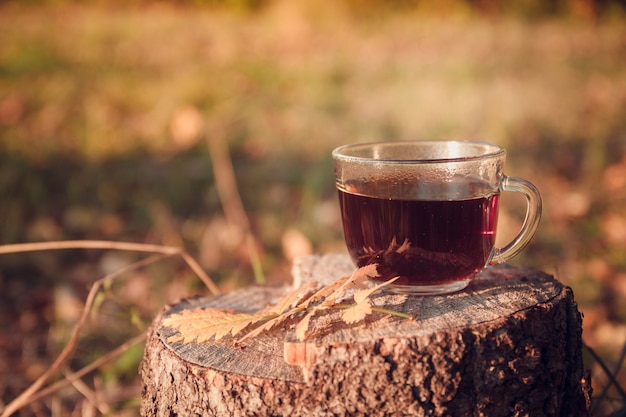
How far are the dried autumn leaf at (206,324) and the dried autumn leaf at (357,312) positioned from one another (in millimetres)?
189

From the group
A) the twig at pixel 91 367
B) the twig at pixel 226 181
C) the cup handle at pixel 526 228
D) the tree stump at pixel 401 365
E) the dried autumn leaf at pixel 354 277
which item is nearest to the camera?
the tree stump at pixel 401 365

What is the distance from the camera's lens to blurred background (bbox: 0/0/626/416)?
287 cm

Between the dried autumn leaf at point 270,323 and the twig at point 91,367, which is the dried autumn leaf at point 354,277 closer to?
the dried autumn leaf at point 270,323

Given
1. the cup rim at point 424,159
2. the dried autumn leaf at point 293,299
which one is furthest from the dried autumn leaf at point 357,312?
the cup rim at point 424,159

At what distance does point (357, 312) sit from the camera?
1.13 metres

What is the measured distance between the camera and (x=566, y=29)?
30.7ft

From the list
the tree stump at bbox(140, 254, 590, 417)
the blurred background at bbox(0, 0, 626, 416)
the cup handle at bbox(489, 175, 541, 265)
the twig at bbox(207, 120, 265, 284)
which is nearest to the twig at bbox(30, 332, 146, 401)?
the blurred background at bbox(0, 0, 626, 416)

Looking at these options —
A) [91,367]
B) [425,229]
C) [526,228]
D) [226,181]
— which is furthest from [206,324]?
[226,181]

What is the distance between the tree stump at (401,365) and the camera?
1103 mm

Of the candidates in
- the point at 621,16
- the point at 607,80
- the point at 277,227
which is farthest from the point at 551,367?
the point at 621,16

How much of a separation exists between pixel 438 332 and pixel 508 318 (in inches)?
6.4

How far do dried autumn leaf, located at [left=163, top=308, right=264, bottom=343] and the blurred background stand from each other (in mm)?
487

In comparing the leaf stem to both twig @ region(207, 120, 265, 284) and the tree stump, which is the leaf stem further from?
twig @ region(207, 120, 265, 284)

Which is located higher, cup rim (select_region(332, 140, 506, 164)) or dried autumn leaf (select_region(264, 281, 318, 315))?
cup rim (select_region(332, 140, 506, 164))
